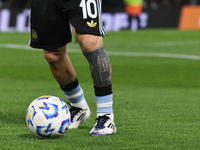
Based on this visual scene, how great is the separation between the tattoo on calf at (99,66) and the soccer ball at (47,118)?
360 millimetres

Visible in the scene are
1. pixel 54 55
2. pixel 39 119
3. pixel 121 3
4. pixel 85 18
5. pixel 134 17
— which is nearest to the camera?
pixel 39 119

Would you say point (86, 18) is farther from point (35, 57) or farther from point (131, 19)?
point (131, 19)

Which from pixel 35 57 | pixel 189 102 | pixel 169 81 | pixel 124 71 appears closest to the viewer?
pixel 189 102

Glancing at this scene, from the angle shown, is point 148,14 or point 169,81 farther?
point 148,14

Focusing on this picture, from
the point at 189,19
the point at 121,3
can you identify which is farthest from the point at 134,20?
the point at 121,3

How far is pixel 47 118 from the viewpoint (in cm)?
340

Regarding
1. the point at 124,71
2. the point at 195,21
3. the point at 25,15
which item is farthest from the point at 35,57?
the point at 195,21

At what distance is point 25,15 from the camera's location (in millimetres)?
20750

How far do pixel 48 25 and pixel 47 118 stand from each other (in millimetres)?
806

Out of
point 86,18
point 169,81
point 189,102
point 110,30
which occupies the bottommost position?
point 110,30

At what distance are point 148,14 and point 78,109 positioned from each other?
18.5 m

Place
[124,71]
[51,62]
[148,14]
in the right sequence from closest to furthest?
1. [51,62]
2. [124,71]
3. [148,14]

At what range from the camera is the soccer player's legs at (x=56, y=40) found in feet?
12.0

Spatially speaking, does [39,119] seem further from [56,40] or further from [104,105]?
[56,40]
